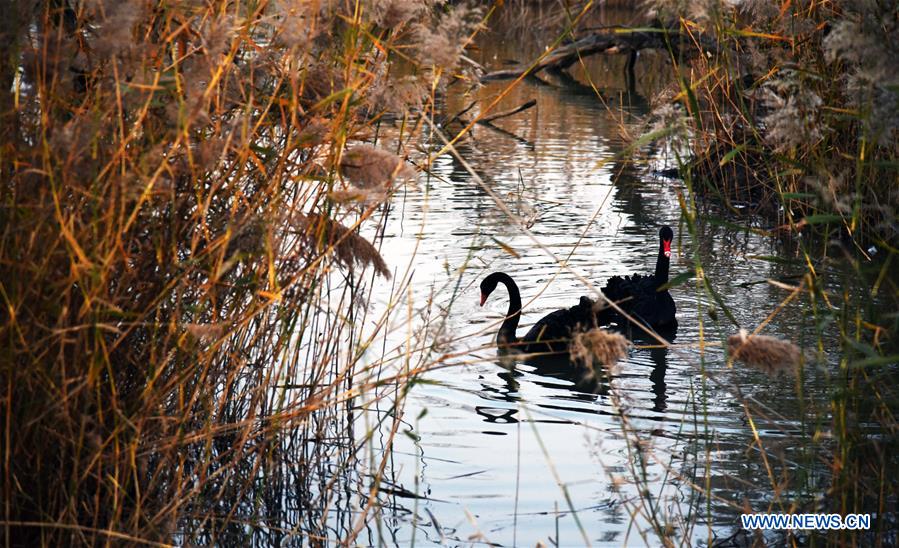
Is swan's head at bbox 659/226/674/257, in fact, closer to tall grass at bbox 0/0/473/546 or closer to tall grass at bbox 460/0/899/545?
tall grass at bbox 460/0/899/545

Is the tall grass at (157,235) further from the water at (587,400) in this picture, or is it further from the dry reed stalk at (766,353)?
the dry reed stalk at (766,353)

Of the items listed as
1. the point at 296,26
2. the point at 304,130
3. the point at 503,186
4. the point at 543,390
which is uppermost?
the point at 296,26

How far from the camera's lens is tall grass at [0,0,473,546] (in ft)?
8.96

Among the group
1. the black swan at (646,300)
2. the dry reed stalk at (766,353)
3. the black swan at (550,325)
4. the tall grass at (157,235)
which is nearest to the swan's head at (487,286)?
the black swan at (550,325)

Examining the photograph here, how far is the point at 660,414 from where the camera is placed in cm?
531

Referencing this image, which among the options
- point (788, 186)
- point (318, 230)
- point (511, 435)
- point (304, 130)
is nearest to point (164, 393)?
point (318, 230)

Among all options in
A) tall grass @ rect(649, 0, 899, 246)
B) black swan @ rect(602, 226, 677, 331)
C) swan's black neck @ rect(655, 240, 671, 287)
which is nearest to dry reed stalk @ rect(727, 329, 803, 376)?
tall grass @ rect(649, 0, 899, 246)

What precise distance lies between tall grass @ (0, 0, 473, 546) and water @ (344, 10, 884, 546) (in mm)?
523

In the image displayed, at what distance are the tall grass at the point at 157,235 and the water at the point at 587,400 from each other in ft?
1.72

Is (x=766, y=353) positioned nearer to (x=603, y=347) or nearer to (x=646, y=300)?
(x=603, y=347)

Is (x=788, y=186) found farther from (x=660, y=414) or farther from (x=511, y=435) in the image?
(x=511, y=435)

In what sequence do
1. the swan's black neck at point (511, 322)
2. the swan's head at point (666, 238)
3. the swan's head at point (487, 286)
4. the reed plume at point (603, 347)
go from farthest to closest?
1. the swan's head at point (666, 238)
2. the swan's head at point (487, 286)
3. the swan's black neck at point (511, 322)
4. the reed plume at point (603, 347)

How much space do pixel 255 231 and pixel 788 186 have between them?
5.55 meters

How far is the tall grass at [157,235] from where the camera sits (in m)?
2.73
